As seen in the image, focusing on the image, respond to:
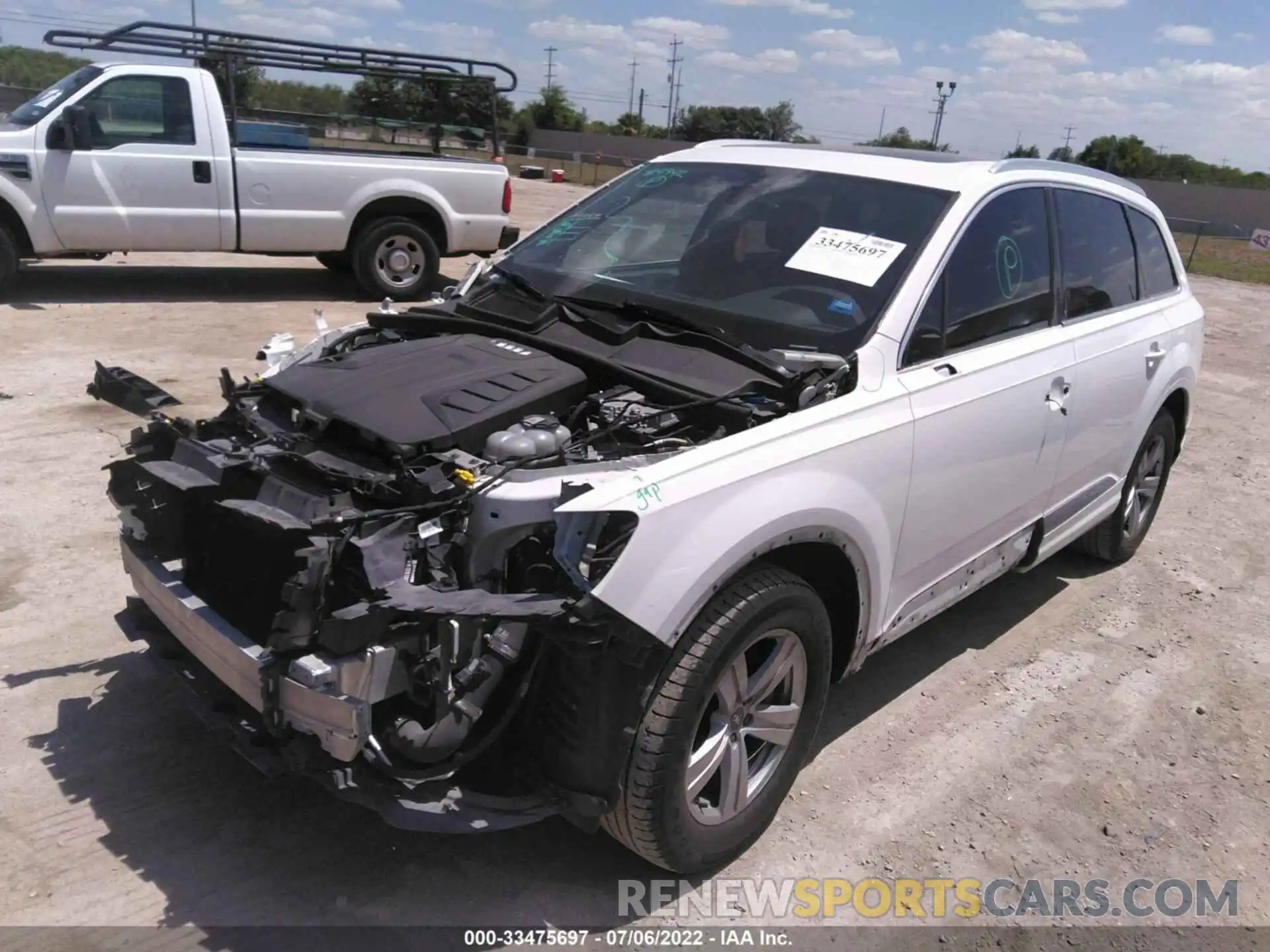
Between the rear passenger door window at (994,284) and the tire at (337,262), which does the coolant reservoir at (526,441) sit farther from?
the tire at (337,262)

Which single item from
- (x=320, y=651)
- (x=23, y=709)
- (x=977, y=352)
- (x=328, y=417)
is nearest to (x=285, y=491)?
(x=328, y=417)

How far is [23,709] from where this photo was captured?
337 centimetres

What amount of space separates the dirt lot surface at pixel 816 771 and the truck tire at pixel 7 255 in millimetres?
3649

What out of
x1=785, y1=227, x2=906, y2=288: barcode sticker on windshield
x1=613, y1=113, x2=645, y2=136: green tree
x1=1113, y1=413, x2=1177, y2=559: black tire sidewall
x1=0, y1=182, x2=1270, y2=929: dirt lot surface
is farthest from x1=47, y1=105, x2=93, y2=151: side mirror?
x1=613, y1=113, x2=645, y2=136: green tree

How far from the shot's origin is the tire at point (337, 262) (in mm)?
10562

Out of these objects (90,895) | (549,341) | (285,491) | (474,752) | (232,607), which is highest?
(549,341)

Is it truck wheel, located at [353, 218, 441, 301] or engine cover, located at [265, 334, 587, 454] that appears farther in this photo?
truck wheel, located at [353, 218, 441, 301]

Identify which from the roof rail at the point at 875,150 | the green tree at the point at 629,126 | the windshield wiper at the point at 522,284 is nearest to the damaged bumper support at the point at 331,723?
the windshield wiper at the point at 522,284

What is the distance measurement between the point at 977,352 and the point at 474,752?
2210 millimetres

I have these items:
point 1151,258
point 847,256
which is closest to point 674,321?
point 847,256

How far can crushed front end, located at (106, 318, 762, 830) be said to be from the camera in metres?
2.31

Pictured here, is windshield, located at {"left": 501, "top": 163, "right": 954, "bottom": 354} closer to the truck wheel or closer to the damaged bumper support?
the damaged bumper support

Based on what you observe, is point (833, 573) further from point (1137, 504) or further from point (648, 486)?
point (1137, 504)

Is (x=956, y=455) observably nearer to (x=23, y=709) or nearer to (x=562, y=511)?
(x=562, y=511)
